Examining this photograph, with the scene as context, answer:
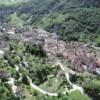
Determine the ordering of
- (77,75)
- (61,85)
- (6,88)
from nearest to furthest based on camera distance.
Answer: (6,88), (61,85), (77,75)

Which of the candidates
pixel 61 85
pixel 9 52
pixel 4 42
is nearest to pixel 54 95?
pixel 61 85

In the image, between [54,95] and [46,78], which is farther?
[46,78]

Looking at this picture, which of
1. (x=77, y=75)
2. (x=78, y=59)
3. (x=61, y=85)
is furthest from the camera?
(x=78, y=59)

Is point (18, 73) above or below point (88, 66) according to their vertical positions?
above

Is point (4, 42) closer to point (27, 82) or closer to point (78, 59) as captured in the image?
point (78, 59)

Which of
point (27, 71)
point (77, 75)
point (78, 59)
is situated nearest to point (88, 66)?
point (78, 59)

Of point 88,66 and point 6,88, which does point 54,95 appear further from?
point 88,66

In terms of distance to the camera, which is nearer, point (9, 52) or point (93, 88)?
point (93, 88)

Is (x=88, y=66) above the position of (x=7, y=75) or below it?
below

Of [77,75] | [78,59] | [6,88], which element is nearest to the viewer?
[6,88]
